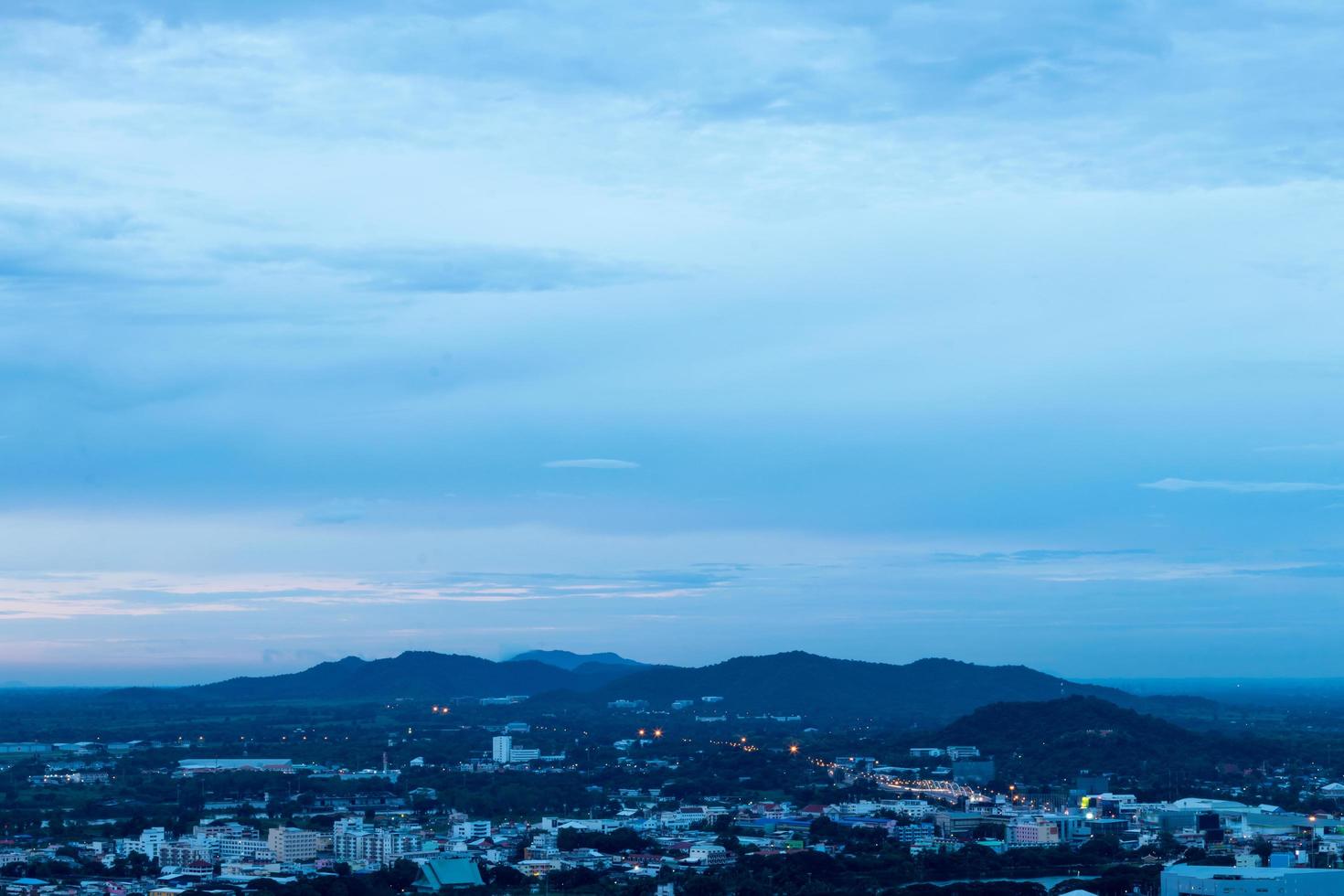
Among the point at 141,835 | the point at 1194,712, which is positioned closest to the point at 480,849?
the point at 141,835

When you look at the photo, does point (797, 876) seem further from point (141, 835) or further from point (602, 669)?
point (602, 669)

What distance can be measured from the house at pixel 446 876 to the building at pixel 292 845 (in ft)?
16.4

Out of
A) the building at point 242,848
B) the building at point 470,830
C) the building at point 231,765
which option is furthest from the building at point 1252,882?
the building at point 231,765

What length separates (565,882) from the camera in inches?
1443

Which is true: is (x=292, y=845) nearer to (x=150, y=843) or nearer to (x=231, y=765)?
(x=150, y=843)

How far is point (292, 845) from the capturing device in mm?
41688

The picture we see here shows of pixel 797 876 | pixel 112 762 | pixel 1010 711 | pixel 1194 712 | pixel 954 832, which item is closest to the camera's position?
pixel 797 876

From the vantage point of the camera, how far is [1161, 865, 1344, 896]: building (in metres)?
32.2

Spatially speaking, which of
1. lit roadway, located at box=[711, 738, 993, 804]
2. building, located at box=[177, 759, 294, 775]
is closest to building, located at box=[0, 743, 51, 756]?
building, located at box=[177, 759, 294, 775]

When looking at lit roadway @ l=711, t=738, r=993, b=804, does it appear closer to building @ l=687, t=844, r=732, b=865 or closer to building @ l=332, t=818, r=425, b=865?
building @ l=687, t=844, r=732, b=865

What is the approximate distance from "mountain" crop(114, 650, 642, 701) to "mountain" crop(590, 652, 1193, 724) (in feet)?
62.8

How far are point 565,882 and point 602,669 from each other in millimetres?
153777

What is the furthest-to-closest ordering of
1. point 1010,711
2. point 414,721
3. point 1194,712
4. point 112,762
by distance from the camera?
point 1194,712 → point 414,721 → point 1010,711 → point 112,762

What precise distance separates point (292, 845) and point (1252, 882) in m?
21.8
